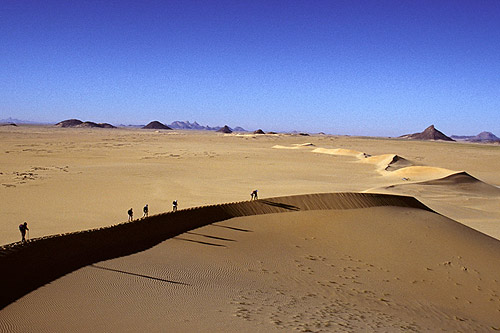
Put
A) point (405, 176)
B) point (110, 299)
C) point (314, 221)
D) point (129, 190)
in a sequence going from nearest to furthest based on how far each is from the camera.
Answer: point (110, 299) → point (314, 221) → point (129, 190) → point (405, 176)

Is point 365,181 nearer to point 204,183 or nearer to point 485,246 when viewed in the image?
point 204,183

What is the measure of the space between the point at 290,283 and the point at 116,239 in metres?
4.67

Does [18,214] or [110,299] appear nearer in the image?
[110,299]

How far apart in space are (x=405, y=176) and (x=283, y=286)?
81.7ft

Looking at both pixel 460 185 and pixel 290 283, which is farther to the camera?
pixel 460 185

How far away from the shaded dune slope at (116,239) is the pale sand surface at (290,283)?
18.2 inches

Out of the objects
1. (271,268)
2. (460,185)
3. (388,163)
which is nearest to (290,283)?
(271,268)

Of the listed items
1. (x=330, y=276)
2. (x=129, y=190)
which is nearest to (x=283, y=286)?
(x=330, y=276)

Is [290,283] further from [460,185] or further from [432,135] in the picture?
[432,135]

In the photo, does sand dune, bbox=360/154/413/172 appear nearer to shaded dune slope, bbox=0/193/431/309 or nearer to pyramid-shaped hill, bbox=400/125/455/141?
shaded dune slope, bbox=0/193/431/309

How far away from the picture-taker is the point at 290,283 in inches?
325

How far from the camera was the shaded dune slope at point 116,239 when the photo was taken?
747cm

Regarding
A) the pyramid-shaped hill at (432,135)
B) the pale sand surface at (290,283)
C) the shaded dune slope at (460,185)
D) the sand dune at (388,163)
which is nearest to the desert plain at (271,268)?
the pale sand surface at (290,283)

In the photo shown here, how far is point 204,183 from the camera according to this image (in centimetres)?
2264
